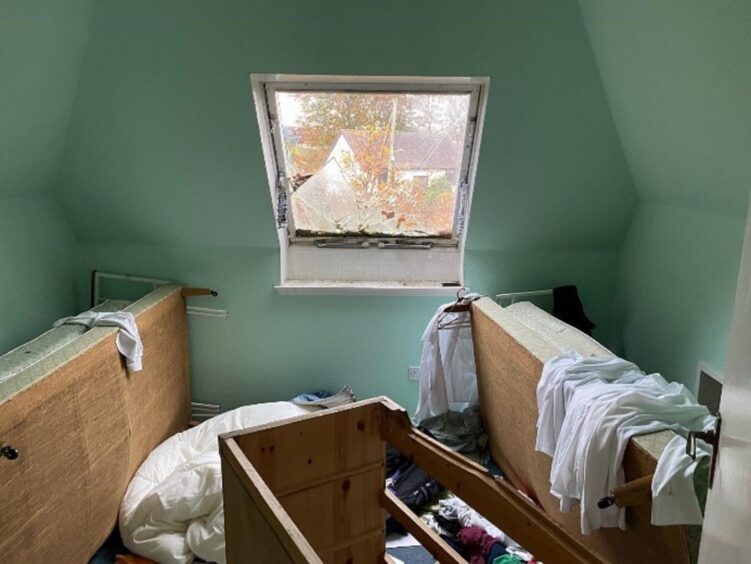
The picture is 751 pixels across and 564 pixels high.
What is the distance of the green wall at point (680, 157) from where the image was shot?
1561 millimetres

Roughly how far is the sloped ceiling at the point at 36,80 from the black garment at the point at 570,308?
8.68 feet

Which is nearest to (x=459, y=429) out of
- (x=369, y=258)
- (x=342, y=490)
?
(x=369, y=258)

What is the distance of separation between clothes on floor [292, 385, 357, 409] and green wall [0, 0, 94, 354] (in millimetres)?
1443

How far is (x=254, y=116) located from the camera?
234 centimetres

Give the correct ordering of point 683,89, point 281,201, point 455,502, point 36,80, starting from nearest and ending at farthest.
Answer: point 683,89 → point 36,80 → point 455,502 → point 281,201

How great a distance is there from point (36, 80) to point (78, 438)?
140 cm

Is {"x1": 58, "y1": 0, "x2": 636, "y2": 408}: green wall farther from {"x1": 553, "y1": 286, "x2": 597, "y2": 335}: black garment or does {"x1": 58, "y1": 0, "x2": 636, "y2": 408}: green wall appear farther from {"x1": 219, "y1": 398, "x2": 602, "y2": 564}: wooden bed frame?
{"x1": 219, "y1": 398, "x2": 602, "y2": 564}: wooden bed frame

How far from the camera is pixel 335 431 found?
55.9 inches

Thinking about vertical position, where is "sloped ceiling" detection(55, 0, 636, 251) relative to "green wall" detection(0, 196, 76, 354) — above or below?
above

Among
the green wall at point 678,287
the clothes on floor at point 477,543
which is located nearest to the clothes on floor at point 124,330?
the clothes on floor at point 477,543

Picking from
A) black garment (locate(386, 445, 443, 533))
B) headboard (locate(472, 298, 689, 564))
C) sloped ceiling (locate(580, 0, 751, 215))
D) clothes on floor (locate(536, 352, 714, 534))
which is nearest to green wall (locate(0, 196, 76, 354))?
black garment (locate(386, 445, 443, 533))

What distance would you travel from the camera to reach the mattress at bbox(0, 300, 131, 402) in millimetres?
1596

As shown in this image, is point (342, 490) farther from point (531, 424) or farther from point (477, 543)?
point (531, 424)

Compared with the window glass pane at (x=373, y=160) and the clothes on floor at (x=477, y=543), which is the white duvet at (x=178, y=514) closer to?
the clothes on floor at (x=477, y=543)
